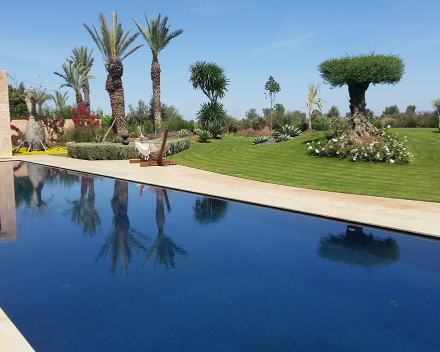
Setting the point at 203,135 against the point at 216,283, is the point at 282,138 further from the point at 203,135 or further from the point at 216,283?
the point at 216,283

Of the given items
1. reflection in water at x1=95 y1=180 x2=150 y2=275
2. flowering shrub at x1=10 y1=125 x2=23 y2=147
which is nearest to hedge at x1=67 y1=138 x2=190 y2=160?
flowering shrub at x1=10 y1=125 x2=23 y2=147

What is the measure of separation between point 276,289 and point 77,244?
3.66m

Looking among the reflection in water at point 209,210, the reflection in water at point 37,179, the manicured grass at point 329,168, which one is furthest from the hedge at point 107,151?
the reflection in water at point 209,210

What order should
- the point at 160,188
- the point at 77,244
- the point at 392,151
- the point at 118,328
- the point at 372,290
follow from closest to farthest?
the point at 118,328 → the point at 372,290 → the point at 77,244 → the point at 160,188 → the point at 392,151

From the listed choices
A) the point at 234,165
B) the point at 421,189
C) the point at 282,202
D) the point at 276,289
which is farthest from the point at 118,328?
the point at 234,165

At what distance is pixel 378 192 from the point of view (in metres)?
10.3

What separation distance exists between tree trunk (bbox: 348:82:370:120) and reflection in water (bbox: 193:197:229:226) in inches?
439

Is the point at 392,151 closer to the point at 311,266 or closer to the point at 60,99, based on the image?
the point at 311,266

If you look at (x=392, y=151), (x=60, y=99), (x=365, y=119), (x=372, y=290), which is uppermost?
(x=60, y=99)

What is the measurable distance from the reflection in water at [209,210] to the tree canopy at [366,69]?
10.7 m

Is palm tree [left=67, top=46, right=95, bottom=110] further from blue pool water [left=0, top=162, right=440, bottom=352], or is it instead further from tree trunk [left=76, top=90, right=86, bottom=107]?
blue pool water [left=0, top=162, right=440, bottom=352]

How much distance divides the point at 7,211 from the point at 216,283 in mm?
6538

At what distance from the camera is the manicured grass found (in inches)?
436

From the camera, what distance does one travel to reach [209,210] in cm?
905
